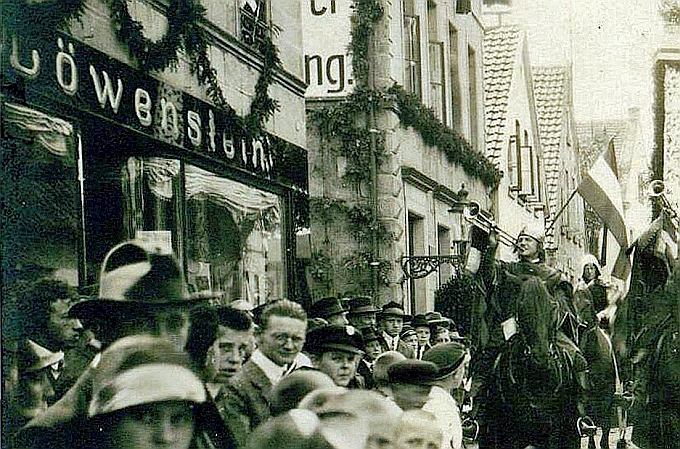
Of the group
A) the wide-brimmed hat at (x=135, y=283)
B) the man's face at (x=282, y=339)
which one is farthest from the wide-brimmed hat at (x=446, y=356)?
the wide-brimmed hat at (x=135, y=283)

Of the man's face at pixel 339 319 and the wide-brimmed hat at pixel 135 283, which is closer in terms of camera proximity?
the wide-brimmed hat at pixel 135 283

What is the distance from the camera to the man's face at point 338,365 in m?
4.43

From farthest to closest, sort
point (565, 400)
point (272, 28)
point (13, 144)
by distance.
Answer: point (565, 400) → point (272, 28) → point (13, 144)

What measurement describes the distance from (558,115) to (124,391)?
2.39 metres

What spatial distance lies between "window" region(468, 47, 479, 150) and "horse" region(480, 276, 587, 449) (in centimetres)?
71

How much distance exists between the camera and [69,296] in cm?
402

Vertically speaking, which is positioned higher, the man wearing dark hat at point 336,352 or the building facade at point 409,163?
the building facade at point 409,163

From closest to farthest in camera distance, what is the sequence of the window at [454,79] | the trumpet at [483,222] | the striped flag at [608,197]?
the trumpet at [483,222] → the striped flag at [608,197] → the window at [454,79]

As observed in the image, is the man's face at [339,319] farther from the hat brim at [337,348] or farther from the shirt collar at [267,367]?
the shirt collar at [267,367]

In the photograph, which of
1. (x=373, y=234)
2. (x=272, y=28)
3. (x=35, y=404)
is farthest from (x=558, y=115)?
(x=35, y=404)

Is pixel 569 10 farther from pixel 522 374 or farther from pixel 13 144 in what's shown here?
pixel 13 144

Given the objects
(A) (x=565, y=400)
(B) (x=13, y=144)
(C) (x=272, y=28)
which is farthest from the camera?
(A) (x=565, y=400)

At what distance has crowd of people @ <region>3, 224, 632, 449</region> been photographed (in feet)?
13.2

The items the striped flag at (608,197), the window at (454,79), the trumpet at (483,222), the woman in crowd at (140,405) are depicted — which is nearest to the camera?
the woman in crowd at (140,405)
